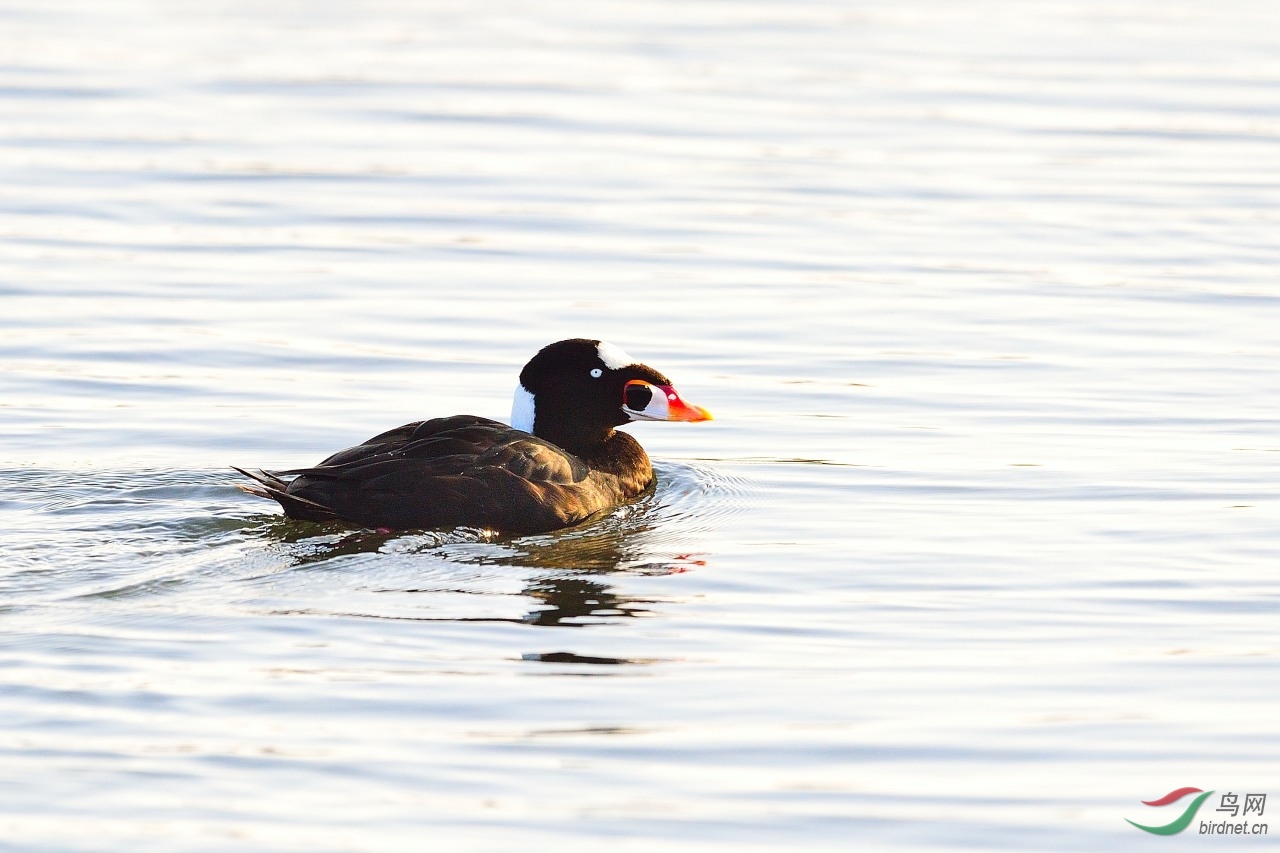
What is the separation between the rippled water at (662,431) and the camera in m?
6.19

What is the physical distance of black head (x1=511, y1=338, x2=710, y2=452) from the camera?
33.0ft

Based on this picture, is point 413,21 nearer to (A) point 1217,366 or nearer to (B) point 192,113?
(B) point 192,113

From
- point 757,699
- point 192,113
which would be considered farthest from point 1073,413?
point 192,113

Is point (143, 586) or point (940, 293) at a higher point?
point (940, 293)

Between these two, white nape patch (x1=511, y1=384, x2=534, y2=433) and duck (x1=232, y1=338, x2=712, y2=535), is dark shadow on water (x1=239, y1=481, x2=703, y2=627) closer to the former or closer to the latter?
duck (x1=232, y1=338, x2=712, y2=535)

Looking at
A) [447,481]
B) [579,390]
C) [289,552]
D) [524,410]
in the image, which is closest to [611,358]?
[579,390]

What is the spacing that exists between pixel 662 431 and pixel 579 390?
67.5 inches

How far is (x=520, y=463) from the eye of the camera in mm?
9117

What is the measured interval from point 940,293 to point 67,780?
913cm

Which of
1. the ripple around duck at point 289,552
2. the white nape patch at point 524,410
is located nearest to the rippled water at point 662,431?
the ripple around duck at point 289,552

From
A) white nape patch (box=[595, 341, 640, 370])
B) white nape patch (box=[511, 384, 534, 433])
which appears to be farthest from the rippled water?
white nape patch (box=[511, 384, 534, 433])

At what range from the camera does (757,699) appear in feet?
22.3

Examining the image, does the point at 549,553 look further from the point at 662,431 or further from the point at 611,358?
the point at 662,431

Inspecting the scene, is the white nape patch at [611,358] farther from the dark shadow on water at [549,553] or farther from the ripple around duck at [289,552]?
the dark shadow on water at [549,553]
